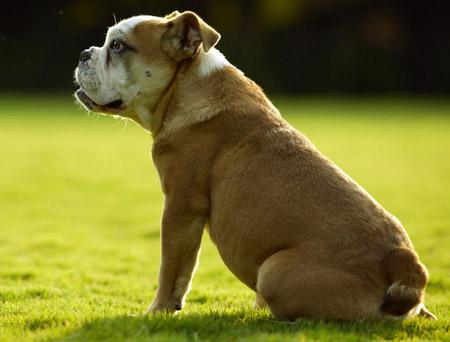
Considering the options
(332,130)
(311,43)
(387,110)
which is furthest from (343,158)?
(311,43)

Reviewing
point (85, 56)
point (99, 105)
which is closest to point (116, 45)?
point (85, 56)

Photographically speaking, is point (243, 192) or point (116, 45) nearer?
point (243, 192)

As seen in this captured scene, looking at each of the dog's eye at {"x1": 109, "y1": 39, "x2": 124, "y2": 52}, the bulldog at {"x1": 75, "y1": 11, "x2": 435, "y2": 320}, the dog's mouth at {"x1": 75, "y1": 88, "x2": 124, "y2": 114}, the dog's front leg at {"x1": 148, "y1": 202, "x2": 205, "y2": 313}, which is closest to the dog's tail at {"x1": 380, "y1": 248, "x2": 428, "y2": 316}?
the bulldog at {"x1": 75, "y1": 11, "x2": 435, "y2": 320}

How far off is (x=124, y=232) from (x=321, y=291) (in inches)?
286

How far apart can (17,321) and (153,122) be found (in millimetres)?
2094

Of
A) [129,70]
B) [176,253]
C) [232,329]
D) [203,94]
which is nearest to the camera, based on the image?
[232,329]

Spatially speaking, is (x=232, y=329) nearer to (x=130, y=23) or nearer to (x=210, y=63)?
(x=210, y=63)

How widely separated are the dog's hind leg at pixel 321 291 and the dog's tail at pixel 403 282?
92mm

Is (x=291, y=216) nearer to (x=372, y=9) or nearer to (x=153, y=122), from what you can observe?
(x=153, y=122)

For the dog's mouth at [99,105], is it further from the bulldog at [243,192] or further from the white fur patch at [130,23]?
the white fur patch at [130,23]

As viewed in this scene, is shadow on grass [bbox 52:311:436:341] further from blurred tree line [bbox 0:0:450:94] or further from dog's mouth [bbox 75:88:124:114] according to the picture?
blurred tree line [bbox 0:0:450:94]

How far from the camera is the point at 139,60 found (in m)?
7.13

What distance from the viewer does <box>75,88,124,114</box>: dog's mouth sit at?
288 inches

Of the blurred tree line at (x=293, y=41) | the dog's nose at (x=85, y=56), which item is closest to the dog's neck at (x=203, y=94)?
the dog's nose at (x=85, y=56)
